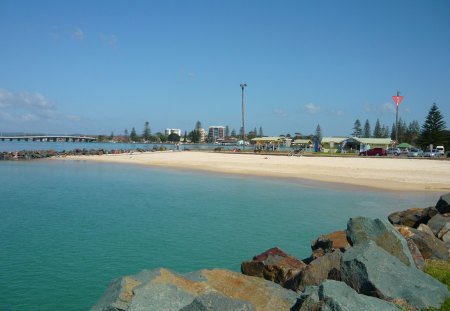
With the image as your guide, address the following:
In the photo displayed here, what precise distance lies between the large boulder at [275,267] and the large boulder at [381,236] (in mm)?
1431

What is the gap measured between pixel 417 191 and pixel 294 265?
69.6 feet

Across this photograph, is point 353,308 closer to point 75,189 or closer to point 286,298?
point 286,298

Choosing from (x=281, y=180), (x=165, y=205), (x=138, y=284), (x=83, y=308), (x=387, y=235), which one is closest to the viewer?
(x=138, y=284)

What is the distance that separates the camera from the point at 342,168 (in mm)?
40969

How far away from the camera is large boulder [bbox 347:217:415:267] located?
26.8ft

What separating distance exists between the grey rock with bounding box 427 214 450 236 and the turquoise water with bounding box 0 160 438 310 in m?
4.18

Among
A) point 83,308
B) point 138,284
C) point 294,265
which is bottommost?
point 83,308

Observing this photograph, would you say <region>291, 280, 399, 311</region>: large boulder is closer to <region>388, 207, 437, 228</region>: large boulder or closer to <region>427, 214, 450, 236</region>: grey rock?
<region>427, 214, 450, 236</region>: grey rock

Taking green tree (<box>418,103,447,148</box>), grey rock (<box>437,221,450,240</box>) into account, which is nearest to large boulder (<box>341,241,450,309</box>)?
grey rock (<box>437,221,450,240</box>)

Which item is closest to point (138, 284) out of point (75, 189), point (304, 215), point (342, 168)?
point (304, 215)

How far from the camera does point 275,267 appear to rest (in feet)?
30.8

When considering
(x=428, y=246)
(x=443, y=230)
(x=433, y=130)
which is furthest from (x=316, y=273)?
(x=433, y=130)

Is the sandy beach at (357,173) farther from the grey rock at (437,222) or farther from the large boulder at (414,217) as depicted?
the grey rock at (437,222)

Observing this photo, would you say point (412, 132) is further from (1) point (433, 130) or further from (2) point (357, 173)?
(2) point (357, 173)
